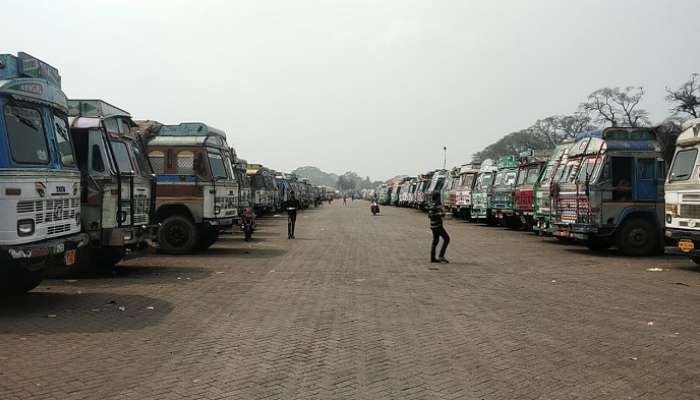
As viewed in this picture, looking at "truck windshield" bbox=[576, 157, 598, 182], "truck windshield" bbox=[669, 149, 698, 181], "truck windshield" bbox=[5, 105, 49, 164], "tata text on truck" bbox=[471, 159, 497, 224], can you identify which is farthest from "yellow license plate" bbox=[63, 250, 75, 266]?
"tata text on truck" bbox=[471, 159, 497, 224]

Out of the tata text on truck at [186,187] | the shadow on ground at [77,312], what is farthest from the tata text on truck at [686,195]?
the tata text on truck at [186,187]

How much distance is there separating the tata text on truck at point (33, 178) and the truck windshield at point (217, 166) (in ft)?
21.4

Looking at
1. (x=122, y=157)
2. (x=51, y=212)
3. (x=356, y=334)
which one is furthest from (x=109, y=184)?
(x=356, y=334)

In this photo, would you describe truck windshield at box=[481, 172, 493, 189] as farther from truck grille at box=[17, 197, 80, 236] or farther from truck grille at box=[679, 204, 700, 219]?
truck grille at box=[17, 197, 80, 236]

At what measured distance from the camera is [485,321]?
299 inches

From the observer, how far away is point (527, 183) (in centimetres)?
2248

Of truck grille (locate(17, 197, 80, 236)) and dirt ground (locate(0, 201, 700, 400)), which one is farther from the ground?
truck grille (locate(17, 197, 80, 236))

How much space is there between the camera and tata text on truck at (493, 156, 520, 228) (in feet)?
81.0

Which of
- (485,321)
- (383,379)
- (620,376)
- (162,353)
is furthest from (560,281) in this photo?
(162,353)

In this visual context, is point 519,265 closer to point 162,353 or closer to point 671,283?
point 671,283

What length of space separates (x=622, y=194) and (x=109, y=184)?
492 inches

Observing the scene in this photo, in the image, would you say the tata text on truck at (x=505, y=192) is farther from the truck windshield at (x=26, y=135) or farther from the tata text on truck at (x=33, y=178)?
the truck windshield at (x=26, y=135)

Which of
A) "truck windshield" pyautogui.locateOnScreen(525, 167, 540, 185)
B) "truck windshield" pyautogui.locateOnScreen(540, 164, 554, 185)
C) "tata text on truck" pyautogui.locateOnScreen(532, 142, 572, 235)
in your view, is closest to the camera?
"tata text on truck" pyautogui.locateOnScreen(532, 142, 572, 235)

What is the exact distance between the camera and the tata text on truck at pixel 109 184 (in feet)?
34.5
